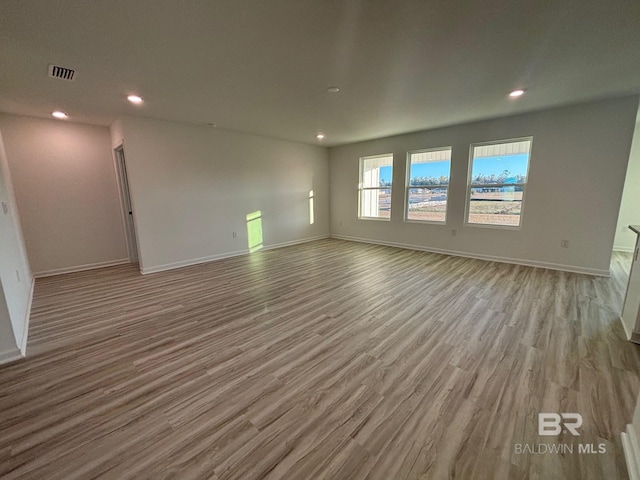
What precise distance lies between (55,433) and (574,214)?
6.26 m

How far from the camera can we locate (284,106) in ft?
12.1

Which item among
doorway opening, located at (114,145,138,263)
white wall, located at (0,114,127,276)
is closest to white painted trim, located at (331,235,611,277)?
doorway opening, located at (114,145,138,263)

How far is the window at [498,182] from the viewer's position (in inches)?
177

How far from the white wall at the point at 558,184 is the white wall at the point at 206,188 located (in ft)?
10.1

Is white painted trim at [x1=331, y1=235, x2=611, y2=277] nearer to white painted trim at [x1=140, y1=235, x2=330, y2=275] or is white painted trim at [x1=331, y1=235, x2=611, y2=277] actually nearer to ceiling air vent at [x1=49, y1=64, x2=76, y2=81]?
white painted trim at [x1=140, y1=235, x2=330, y2=275]

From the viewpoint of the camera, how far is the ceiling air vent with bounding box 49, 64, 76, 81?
246 centimetres

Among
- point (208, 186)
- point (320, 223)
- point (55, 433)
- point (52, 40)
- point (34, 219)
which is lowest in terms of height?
point (55, 433)

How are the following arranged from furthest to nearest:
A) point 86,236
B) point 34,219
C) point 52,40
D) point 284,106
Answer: point 86,236 → point 34,219 → point 284,106 → point 52,40

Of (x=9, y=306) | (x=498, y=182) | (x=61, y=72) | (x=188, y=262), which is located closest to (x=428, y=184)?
(x=498, y=182)

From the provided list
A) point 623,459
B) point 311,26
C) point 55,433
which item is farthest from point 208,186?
point 623,459

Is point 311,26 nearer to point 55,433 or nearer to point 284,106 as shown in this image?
point 284,106

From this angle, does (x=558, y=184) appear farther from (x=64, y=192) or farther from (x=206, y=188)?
(x=64, y=192)

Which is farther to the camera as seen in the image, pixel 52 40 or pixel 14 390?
pixel 52 40

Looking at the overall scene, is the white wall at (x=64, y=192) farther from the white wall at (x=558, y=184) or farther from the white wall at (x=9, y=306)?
the white wall at (x=558, y=184)
